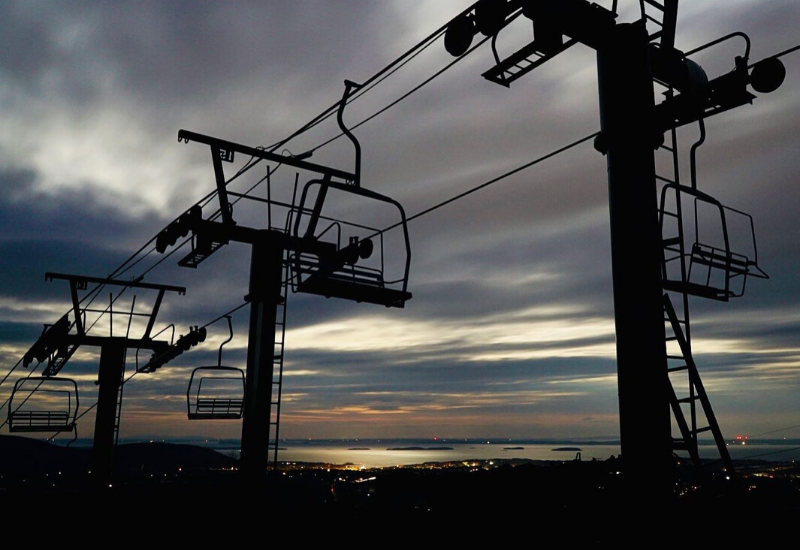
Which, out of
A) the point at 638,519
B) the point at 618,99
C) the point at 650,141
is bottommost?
the point at 638,519

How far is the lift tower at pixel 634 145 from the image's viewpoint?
304 inches

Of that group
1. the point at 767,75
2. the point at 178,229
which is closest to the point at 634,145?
the point at 767,75

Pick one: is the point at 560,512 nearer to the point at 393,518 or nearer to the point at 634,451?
the point at 393,518

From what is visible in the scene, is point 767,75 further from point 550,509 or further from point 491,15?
point 550,509

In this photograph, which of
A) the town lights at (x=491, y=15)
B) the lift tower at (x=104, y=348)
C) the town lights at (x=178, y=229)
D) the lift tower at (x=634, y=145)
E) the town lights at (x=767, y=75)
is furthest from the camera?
the lift tower at (x=104, y=348)

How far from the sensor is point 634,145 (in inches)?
319

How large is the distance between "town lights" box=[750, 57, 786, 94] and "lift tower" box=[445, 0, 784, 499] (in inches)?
0.5

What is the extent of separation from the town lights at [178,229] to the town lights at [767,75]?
38.5 feet

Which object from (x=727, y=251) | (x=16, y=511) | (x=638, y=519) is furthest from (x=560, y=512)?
(x=16, y=511)

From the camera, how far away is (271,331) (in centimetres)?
1535

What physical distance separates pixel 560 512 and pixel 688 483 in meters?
3.43

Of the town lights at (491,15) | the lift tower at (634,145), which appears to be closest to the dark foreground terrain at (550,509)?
the lift tower at (634,145)

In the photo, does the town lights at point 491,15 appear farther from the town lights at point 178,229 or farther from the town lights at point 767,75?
the town lights at point 178,229

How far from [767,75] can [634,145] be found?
251 centimetres
